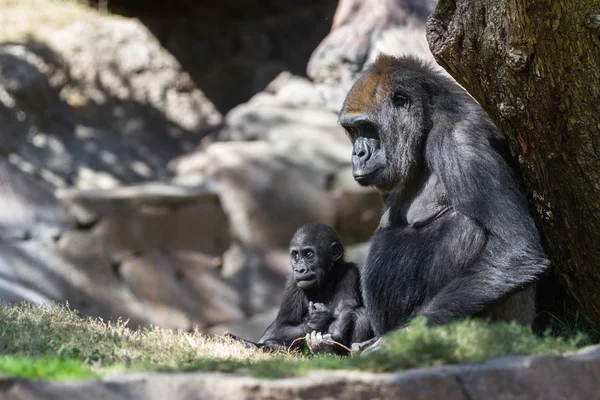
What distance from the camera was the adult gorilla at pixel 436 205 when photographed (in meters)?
4.41

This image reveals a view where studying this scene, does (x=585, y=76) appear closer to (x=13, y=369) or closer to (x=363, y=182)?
(x=363, y=182)

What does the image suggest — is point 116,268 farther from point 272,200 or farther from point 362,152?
point 362,152

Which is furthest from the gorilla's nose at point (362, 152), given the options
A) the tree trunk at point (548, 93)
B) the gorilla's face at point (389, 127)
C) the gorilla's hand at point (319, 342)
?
the gorilla's hand at point (319, 342)

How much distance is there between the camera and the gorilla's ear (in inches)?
226

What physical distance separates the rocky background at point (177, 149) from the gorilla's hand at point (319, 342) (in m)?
3.44

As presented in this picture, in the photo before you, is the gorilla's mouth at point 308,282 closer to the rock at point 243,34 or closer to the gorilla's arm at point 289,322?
the gorilla's arm at point 289,322

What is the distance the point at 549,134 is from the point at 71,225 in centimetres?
690

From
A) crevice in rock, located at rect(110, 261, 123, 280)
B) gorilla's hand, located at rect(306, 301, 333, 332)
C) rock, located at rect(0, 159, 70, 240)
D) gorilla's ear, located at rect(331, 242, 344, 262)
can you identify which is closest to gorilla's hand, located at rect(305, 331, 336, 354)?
gorilla's hand, located at rect(306, 301, 333, 332)

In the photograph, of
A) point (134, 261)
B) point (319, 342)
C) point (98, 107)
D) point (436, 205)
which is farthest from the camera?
point (98, 107)

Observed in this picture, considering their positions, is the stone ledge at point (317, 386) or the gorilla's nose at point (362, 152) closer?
the stone ledge at point (317, 386)

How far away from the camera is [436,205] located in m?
4.83

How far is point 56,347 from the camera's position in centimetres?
392

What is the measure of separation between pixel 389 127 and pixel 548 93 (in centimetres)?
111

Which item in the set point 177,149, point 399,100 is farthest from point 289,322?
point 177,149
